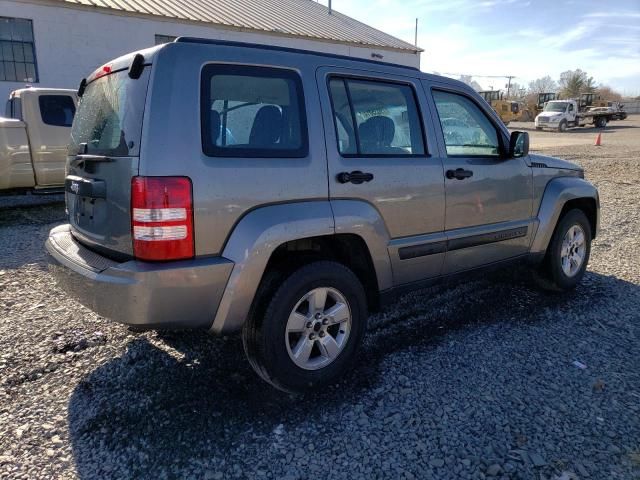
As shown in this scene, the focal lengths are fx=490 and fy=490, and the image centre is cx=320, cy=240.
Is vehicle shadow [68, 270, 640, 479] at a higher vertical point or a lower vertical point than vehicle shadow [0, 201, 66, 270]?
lower

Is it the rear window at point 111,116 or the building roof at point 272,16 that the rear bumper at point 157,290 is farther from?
the building roof at point 272,16

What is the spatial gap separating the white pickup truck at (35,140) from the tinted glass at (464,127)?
6.67 meters

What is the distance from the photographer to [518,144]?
3.91m

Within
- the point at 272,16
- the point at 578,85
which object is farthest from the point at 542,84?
the point at 272,16

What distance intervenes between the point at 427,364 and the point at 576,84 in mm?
74315

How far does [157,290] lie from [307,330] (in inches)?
37.0

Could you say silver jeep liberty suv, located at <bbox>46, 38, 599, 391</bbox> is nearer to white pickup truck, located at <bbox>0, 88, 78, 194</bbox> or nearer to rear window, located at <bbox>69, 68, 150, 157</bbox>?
rear window, located at <bbox>69, 68, 150, 157</bbox>

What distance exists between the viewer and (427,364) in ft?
10.9

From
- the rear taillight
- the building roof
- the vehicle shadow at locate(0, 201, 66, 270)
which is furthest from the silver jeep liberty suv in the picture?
the building roof

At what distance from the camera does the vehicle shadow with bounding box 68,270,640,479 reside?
2.46 metres

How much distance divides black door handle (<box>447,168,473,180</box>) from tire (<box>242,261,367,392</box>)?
1085 mm

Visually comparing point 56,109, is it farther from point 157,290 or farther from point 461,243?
point 461,243

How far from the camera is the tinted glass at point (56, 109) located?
844cm

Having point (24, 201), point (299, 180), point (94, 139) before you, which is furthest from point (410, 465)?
point (24, 201)
